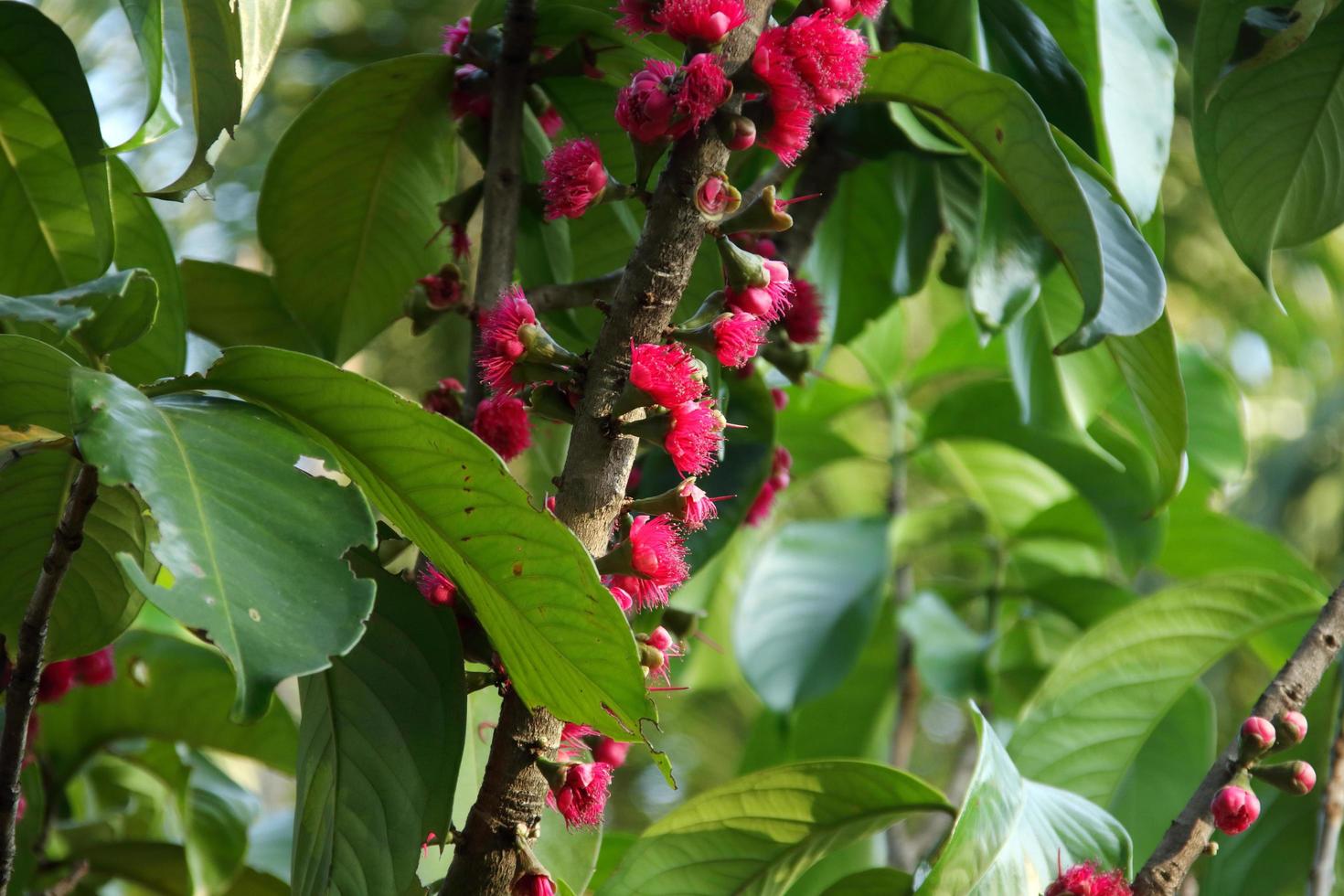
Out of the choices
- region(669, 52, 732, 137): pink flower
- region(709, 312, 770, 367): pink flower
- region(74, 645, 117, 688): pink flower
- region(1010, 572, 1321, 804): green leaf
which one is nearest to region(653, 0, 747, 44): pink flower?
region(669, 52, 732, 137): pink flower

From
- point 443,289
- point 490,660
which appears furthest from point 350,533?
point 443,289

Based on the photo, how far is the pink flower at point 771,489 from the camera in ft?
2.66

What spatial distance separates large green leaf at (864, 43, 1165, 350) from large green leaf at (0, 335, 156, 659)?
1.47 ft

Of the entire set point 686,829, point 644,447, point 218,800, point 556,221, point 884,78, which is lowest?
point 218,800

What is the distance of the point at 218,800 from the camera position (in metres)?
0.89

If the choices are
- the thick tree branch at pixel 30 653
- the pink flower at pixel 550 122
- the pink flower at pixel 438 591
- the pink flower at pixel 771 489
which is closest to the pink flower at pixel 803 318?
the pink flower at pixel 771 489

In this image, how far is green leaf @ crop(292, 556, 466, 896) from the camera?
526 mm

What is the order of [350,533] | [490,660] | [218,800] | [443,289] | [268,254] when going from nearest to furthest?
[350,533] → [490,660] → [443,289] → [268,254] → [218,800]

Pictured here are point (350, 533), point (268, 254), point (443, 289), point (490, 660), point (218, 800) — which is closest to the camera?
point (350, 533)

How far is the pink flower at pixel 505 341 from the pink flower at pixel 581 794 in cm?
17

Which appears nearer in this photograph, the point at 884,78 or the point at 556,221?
the point at 884,78

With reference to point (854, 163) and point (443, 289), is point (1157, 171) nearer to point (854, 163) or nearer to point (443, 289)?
point (854, 163)

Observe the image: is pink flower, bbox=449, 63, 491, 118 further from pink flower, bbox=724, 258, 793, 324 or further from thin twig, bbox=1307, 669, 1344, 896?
thin twig, bbox=1307, 669, 1344, 896

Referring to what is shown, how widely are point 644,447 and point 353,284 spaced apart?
22 centimetres
